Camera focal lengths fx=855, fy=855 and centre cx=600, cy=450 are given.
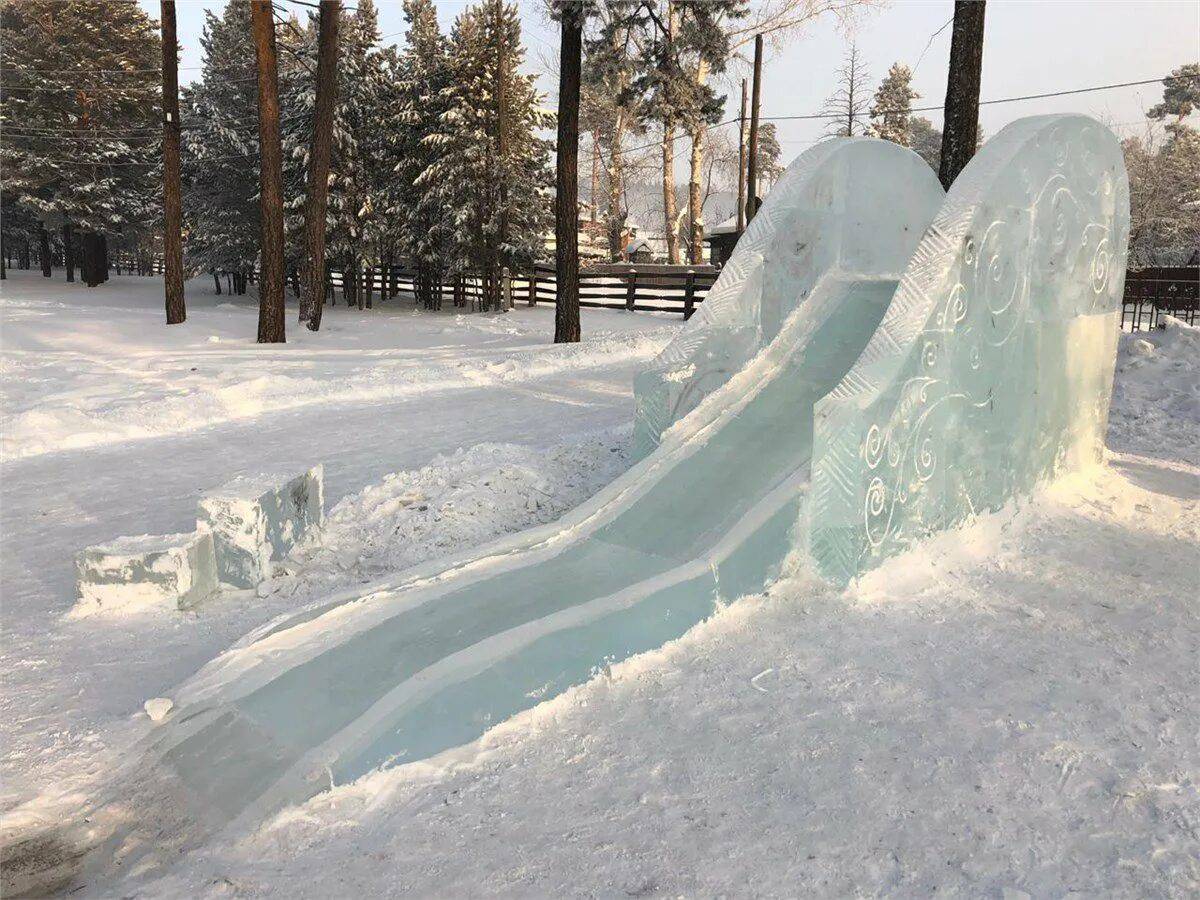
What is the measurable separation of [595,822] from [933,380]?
3341 millimetres

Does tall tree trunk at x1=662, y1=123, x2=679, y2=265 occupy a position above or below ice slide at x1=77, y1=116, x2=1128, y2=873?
above

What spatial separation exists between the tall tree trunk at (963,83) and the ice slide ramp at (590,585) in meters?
4.05

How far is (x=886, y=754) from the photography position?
10.3ft

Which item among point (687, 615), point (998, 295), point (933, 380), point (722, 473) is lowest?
point (687, 615)

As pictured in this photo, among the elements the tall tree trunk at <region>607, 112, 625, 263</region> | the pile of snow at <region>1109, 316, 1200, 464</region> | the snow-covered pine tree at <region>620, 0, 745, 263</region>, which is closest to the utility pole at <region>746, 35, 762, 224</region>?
the snow-covered pine tree at <region>620, 0, 745, 263</region>

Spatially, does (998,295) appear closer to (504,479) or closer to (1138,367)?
(504,479)

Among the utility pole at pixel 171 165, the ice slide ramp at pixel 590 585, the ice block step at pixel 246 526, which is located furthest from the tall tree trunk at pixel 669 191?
the ice block step at pixel 246 526

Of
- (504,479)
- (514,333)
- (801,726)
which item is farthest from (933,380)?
(514,333)

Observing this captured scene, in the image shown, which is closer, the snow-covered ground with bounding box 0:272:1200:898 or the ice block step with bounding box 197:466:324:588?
the snow-covered ground with bounding box 0:272:1200:898

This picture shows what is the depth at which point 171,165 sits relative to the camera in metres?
18.2

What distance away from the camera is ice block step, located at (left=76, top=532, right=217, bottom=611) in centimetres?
452

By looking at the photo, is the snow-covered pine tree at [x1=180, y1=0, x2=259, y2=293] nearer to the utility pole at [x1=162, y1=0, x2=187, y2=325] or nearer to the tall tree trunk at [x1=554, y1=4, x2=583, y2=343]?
the utility pole at [x1=162, y1=0, x2=187, y2=325]

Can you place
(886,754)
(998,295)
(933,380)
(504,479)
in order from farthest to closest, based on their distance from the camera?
1. (504,479)
2. (998,295)
3. (933,380)
4. (886,754)

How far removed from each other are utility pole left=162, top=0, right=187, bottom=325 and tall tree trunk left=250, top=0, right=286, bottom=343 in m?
2.85
